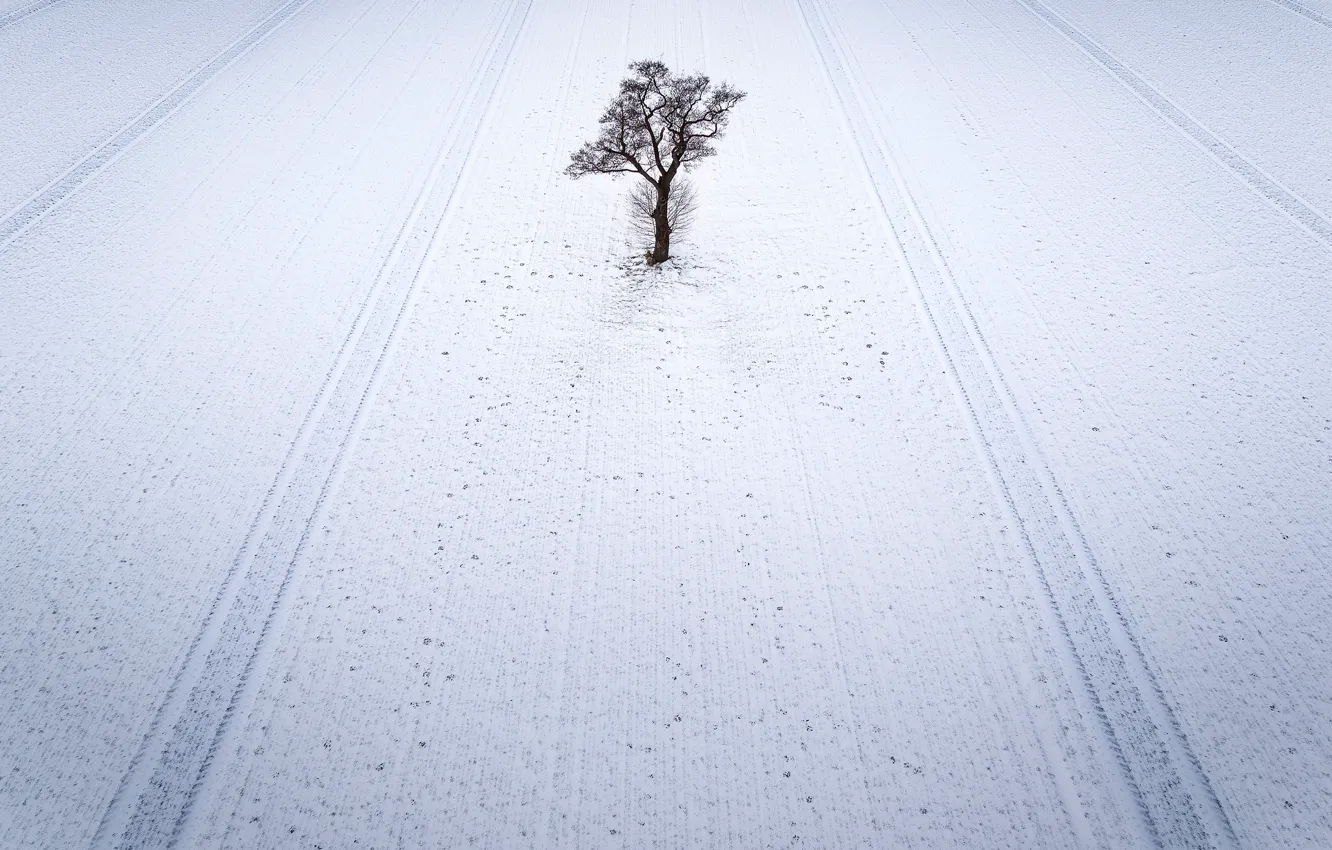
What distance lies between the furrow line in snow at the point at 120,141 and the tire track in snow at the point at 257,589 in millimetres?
9647

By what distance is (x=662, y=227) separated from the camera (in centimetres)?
1652

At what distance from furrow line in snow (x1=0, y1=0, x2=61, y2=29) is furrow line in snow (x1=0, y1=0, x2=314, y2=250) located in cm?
911

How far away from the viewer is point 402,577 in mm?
11211

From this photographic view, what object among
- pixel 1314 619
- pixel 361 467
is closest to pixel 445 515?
pixel 361 467

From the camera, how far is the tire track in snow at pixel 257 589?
29.1 ft

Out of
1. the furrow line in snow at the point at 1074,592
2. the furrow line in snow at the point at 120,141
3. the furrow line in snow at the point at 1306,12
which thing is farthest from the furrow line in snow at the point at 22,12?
the furrow line in snow at the point at 1306,12

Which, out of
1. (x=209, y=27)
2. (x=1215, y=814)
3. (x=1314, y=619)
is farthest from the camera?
(x=209, y=27)

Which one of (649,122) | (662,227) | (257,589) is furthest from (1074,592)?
(257,589)

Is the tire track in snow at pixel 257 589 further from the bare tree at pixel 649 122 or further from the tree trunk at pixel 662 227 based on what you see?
the tree trunk at pixel 662 227

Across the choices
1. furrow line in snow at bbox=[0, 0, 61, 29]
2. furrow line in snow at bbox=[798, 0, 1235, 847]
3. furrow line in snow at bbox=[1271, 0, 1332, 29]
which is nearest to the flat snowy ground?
furrow line in snow at bbox=[798, 0, 1235, 847]

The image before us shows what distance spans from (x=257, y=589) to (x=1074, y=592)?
13576 mm

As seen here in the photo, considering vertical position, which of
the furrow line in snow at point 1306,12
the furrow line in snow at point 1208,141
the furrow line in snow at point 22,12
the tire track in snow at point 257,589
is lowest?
the tire track in snow at point 257,589

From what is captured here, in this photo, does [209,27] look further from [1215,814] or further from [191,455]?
[1215,814]

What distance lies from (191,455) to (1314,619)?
19.8 metres
